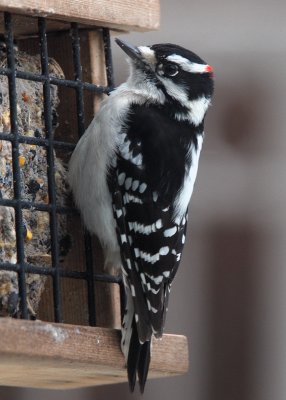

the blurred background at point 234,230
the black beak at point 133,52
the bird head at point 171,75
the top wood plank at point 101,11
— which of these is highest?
the top wood plank at point 101,11

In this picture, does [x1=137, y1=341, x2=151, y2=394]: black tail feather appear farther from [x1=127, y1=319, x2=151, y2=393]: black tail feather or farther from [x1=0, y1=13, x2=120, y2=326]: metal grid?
[x1=0, y1=13, x2=120, y2=326]: metal grid

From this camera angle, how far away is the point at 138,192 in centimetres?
477

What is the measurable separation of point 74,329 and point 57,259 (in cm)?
40

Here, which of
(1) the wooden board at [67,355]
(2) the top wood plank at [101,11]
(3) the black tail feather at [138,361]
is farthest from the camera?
(2) the top wood plank at [101,11]

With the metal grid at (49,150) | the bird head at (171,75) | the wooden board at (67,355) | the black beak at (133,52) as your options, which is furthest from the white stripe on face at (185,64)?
the wooden board at (67,355)

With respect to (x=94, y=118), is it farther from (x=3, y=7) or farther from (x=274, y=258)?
(x=274, y=258)

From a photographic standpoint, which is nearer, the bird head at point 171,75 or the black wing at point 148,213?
the black wing at point 148,213

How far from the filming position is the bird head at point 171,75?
16.5 feet

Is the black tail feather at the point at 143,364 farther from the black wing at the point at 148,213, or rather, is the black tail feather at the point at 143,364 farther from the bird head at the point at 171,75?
the bird head at the point at 171,75

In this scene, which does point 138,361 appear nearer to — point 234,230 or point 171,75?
point 171,75

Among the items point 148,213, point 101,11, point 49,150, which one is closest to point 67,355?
point 148,213

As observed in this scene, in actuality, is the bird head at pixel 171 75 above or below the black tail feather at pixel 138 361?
above

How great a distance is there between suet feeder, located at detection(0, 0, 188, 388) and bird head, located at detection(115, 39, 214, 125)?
11cm

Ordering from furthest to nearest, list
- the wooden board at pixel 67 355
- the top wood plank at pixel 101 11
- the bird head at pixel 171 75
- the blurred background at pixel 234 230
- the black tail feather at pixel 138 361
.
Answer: the blurred background at pixel 234 230 → the bird head at pixel 171 75 → the top wood plank at pixel 101 11 → the black tail feather at pixel 138 361 → the wooden board at pixel 67 355
